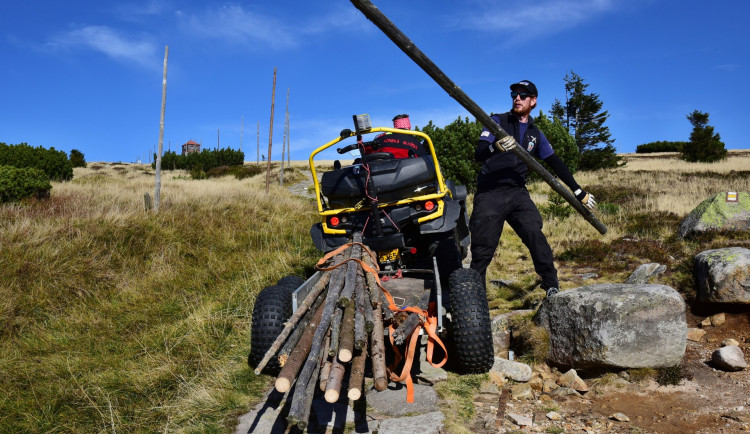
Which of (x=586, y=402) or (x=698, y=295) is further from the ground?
(x=698, y=295)

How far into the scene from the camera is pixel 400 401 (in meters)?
3.51

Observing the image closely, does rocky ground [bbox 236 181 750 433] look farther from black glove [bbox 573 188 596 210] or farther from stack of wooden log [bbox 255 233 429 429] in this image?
black glove [bbox 573 188 596 210]

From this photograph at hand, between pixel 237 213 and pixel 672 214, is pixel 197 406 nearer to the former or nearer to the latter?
pixel 237 213

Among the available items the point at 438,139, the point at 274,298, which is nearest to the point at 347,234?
the point at 274,298

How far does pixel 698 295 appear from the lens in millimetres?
5172

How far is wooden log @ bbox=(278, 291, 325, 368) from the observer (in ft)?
9.39

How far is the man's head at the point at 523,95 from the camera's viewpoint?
5.19 m

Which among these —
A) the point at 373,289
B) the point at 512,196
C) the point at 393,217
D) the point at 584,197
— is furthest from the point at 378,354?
the point at 584,197

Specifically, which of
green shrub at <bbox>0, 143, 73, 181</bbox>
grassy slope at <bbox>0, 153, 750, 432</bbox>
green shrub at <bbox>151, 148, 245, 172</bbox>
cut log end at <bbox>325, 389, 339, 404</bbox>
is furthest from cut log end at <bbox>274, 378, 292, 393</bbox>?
green shrub at <bbox>151, 148, 245, 172</bbox>

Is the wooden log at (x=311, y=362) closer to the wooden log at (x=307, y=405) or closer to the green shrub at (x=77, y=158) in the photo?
the wooden log at (x=307, y=405)

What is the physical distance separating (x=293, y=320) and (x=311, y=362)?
1.54 ft

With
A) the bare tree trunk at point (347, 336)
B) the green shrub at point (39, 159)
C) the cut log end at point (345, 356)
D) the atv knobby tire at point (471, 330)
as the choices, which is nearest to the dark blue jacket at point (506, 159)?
the atv knobby tire at point (471, 330)

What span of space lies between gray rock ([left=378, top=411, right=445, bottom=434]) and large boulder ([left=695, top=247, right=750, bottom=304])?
333cm

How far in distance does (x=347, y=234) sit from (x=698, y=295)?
11.9 ft
